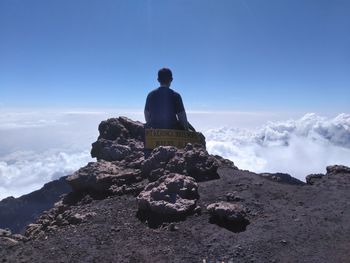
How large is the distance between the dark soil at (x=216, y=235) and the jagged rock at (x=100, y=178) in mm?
1123

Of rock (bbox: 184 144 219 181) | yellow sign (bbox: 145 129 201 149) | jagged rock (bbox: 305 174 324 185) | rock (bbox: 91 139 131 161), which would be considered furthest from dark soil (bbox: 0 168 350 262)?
rock (bbox: 91 139 131 161)

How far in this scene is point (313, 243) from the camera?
6020 mm

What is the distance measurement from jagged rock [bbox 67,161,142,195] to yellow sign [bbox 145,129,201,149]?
1.32 m

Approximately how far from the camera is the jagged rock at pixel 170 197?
7312 mm

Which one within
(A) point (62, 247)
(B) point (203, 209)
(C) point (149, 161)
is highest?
(C) point (149, 161)

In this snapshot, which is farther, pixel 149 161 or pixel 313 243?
pixel 149 161

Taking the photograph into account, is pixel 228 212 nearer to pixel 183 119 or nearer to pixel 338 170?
pixel 338 170

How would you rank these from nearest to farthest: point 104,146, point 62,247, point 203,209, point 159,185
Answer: point 62,247, point 203,209, point 159,185, point 104,146

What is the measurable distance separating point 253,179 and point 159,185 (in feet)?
8.34

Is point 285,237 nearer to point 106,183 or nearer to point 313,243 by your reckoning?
point 313,243

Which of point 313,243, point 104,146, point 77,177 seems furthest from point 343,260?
point 104,146

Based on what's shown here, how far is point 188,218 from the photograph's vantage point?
718 centimetres

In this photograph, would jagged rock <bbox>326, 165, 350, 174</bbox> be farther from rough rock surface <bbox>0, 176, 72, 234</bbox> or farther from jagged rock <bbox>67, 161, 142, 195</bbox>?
rough rock surface <bbox>0, 176, 72, 234</bbox>

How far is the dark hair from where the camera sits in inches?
451
